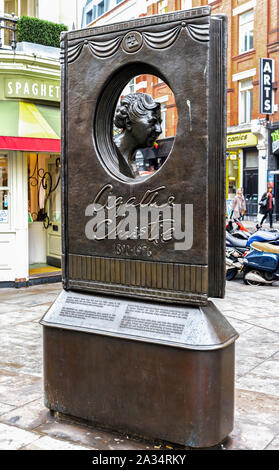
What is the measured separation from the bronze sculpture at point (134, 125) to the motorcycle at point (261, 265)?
6205mm

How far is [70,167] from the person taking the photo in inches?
147

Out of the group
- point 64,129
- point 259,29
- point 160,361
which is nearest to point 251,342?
point 160,361

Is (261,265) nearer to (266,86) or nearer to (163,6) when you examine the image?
(266,86)

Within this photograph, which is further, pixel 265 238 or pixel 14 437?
pixel 265 238

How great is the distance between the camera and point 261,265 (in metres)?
9.57

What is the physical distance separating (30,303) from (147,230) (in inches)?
201

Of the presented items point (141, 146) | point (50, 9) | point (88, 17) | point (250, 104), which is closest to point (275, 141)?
point (250, 104)

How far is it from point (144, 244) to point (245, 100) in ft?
80.8

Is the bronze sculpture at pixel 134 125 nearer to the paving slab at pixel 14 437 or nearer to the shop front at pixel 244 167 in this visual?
the paving slab at pixel 14 437

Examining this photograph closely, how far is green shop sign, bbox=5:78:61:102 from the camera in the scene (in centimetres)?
907

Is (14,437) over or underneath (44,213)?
underneath

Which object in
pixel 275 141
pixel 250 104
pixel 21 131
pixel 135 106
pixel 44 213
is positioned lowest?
pixel 44 213

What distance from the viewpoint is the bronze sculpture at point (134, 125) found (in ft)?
11.7
